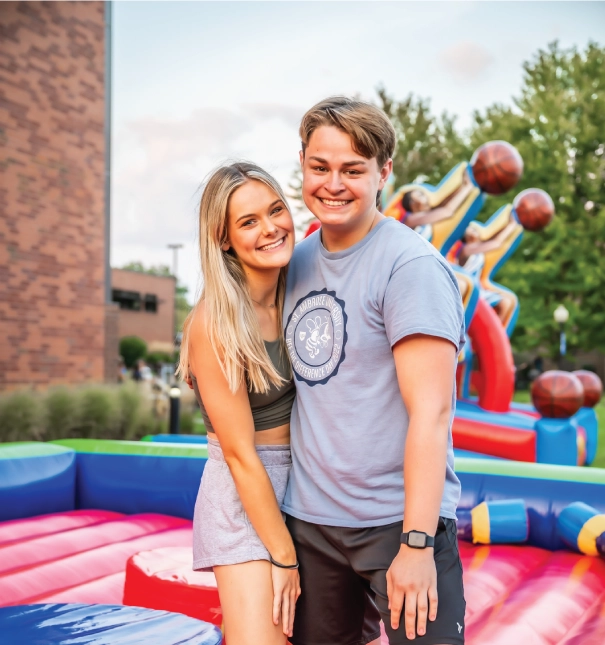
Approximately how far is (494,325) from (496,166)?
199 cm

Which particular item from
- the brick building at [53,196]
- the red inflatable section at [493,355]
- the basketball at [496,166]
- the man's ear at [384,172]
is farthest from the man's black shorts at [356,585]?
the brick building at [53,196]

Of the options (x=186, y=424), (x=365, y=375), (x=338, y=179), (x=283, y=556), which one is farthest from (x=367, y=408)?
(x=186, y=424)

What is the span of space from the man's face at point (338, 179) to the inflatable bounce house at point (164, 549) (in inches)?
48.1

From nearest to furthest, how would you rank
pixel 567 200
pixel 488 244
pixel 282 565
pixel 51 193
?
pixel 282 565
pixel 51 193
pixel 488 244
pixel 567 200

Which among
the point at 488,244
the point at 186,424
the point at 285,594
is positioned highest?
the point at 488,244

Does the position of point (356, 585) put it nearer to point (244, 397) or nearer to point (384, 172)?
point (244, 397)

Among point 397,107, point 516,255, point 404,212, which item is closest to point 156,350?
point 397,107

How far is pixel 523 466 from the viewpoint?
455cm

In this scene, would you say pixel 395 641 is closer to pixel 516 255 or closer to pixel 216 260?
pixel 216 260

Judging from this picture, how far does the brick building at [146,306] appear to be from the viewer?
3775cm

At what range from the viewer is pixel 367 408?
1710 mm

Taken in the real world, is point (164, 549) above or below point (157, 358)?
above

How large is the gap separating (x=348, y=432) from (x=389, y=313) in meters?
0.30

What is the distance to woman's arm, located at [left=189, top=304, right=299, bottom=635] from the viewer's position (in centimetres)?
181
